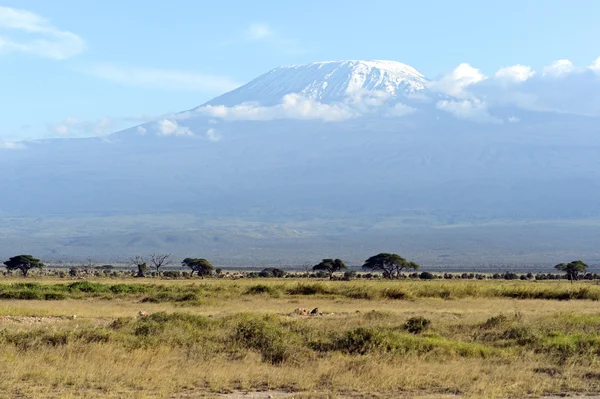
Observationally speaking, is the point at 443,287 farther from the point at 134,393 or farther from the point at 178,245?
the point at 178,245

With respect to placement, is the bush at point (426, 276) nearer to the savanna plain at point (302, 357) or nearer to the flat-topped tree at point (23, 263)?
the flat-topped tree at point (23, 263)

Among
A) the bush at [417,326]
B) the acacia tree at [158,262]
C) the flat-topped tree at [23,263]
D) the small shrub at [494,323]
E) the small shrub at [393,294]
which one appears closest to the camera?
the bush at [417,326]

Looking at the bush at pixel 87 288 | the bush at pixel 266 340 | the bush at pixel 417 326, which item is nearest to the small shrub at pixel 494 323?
the bush at pixel 417 326

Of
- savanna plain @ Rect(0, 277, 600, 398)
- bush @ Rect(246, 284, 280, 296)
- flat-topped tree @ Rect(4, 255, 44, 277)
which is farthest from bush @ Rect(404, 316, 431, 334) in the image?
flat-topped tree @ Rect(4, 255, 44, 277)

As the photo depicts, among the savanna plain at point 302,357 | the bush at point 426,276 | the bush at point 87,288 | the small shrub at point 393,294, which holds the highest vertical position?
the bush at point 426,276

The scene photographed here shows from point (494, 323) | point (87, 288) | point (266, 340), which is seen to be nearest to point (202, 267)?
point (87, 288)

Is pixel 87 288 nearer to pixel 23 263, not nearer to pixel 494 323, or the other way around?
pixel 494 323

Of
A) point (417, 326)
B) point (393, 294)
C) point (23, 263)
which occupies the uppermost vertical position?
point (23, 263)

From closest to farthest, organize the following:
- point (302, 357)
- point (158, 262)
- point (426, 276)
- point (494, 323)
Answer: point (302, 357) → point (494, 323) → point (426, 276) → point (158, 262)

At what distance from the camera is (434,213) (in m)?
178

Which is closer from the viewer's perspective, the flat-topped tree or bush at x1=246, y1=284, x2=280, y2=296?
bush at x1=246, y1=284, x2=280, y2=296

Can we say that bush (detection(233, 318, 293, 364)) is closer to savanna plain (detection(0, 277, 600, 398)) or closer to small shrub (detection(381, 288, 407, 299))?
savanna plain (detection(0, 277, 600, 398))

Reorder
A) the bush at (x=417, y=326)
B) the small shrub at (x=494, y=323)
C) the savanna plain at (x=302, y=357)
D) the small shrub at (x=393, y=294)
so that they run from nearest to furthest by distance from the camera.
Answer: the savanna plain at (x=302, y=357)
the bush at (x=417, y=326)
the small shrub at (x=494, y=323)
the small shrub at (x=393, y=294)

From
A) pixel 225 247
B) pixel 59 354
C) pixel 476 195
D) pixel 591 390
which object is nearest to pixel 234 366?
pixel 59 354
